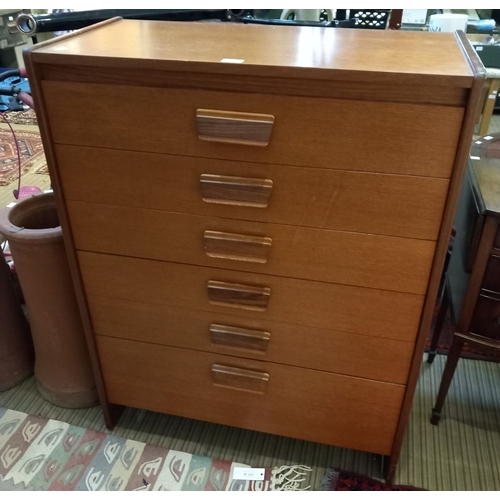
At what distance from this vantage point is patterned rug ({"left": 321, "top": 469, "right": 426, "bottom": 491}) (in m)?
1.20

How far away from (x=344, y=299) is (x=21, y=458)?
94 centimetres

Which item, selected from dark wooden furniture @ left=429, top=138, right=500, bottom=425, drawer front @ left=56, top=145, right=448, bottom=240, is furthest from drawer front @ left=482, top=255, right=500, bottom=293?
drawer front @ left=56, top=145, right=448, bottom=240

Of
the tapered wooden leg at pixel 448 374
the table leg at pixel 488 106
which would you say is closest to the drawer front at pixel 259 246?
the tapered wooden leg at pixel 448 374

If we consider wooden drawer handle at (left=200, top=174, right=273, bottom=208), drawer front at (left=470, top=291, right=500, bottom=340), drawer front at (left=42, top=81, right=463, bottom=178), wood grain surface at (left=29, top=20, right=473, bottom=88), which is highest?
wood grain surface at (left=29, top=20, right=473, bottom=88)

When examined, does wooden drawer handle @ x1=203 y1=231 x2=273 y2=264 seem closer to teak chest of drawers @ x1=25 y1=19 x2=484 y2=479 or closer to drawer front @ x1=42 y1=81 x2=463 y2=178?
teak chest of drawers @ x1=25 y1=19 x2=484 y2=479

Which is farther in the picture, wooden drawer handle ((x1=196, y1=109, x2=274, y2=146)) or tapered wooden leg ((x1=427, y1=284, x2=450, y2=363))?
tapered wooden leg ((x1=427, y1=284, x2=450, y2=363))

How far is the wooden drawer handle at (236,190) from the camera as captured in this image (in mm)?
859

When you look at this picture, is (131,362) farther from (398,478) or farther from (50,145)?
(398,478)

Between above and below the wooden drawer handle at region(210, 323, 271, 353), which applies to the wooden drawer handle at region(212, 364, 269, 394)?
below

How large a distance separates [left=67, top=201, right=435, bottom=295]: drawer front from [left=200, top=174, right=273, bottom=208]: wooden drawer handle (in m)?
0.05

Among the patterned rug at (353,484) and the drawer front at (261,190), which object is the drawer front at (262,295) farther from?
the patterned rug at (353,484)

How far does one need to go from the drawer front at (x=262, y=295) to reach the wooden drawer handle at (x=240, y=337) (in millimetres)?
42

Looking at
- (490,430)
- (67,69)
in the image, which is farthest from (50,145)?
(490,430)

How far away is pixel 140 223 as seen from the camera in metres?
0.97
